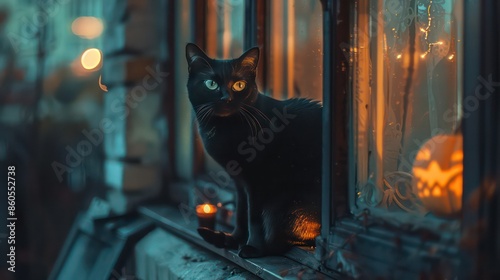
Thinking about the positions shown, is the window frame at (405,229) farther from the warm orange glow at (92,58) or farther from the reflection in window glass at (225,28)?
the warm orange glow at (92,58)

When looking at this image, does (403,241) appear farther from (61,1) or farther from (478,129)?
(61,1)

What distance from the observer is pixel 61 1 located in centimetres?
174

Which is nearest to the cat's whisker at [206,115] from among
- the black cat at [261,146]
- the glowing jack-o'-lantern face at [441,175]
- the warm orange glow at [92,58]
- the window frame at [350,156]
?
the black cat at [261,146]

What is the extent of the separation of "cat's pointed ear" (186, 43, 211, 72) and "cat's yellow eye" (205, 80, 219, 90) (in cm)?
3

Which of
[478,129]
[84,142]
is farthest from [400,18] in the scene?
[84,142]

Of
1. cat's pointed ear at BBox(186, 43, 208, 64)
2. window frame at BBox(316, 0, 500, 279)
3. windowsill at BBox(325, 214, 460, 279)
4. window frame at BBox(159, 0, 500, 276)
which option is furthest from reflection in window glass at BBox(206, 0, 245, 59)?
windowsill at BBox(325, 214, 460, 279)

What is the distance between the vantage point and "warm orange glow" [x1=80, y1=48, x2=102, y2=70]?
70.8 inches

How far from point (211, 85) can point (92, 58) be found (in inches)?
41.5

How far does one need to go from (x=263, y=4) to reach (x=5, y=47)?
104cm

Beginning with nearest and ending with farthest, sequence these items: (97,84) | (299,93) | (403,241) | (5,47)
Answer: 1. (403,241)
2. (299,93)
3. (5,47)
4. (97,84)

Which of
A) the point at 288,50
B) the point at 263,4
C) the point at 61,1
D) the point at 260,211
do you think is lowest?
the point at 260,211

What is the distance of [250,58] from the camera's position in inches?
36.1

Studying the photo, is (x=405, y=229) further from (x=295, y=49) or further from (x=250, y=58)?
(x=295, y=49)

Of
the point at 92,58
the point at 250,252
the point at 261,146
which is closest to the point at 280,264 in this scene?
the point at 250,252
